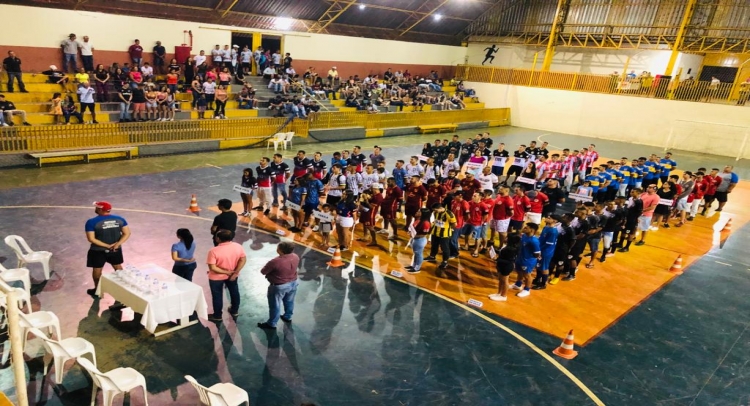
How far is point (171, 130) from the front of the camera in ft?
67.3

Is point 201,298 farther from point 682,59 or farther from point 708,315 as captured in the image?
point 682,59

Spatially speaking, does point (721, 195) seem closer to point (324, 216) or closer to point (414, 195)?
point (414, 195)

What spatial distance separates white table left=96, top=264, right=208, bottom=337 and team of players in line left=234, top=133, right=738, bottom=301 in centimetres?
400

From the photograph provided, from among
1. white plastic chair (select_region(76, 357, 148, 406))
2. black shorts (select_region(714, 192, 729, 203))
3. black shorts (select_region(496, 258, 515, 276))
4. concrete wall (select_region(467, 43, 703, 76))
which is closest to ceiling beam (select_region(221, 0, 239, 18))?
black shorts (select_region(496, 258, 515, 276))

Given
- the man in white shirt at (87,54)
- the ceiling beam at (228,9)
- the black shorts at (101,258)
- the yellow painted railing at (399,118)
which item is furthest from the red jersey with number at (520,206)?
the ceiling beam at (228,9)

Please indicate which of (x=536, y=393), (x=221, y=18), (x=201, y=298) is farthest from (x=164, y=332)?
(x=221, y=18)

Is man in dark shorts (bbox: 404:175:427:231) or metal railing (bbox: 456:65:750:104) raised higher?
metal railing (bbox: 456:65:750:104)

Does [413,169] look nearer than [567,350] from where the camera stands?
No

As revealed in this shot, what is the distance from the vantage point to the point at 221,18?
26.6 metres

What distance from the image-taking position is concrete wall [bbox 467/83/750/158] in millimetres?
29969

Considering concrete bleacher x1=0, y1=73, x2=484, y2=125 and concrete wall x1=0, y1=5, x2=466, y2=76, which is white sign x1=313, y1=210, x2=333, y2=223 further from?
concrete wall x1=0, y1=5, x2=466, y2=76

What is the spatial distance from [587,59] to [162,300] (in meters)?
36.7

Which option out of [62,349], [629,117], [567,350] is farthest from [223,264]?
[629,117]

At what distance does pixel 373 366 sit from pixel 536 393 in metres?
2.46
